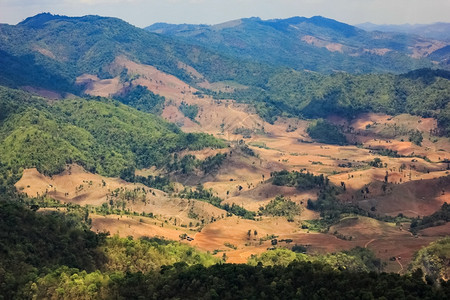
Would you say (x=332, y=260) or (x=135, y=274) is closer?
(x=135, y=274)

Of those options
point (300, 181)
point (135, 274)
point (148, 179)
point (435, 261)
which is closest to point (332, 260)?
point (435, 261)

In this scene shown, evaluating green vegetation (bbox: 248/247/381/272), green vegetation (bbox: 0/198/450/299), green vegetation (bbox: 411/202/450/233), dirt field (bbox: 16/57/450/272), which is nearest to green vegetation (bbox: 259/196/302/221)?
dirt field (bbox: 16/57/450/272)

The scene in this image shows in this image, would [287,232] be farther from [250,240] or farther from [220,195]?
[220,195]

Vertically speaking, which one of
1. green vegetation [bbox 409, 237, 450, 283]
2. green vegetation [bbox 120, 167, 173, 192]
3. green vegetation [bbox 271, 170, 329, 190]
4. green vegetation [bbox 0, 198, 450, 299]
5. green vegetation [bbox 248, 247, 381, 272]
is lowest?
green vegetation [bbox 120, 167, 173, 192]

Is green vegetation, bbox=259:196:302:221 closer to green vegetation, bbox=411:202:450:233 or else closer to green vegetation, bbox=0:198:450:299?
green vegetation, bbox=411:202:450:233

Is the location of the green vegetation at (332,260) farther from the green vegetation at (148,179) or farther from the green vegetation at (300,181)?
the green vegetation at (148,179)

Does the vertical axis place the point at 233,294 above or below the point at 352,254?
above

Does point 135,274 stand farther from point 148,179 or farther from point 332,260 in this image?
point 148,179

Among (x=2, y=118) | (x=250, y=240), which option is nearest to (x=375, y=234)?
(x=250, y=240)
